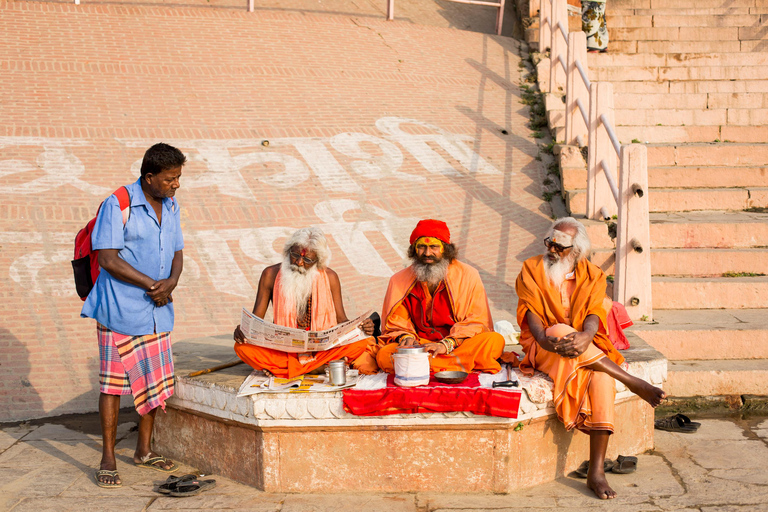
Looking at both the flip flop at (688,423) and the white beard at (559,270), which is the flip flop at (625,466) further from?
the white beard at (559,270)

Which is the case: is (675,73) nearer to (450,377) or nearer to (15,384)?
(450,377)

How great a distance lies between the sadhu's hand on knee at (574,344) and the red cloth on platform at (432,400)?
432 mm

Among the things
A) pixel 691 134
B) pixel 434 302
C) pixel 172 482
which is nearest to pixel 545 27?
pixel 691 134

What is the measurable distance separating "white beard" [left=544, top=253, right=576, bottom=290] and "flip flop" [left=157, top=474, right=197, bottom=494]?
249 centimetres

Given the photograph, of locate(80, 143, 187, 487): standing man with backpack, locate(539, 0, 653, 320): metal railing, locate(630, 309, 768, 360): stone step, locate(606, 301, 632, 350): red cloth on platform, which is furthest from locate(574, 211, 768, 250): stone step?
locate(80, 143, 187, 487): standing man with backpack

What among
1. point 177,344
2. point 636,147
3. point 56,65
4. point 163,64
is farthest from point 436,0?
point 177,344

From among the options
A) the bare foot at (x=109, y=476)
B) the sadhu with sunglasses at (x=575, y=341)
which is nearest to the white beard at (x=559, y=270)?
the sadhu with sunglasses at (x=575, y=341)

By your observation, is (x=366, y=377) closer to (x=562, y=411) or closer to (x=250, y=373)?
(x=250, y=373)

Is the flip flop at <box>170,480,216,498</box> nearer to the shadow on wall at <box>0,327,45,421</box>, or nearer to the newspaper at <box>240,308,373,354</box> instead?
the newspaper at <box>240,308,373,354</box>

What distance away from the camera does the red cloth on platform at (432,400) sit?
4.39 m

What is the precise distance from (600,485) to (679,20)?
413 inches

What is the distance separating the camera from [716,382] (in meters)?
6.08

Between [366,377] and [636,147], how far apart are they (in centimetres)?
344

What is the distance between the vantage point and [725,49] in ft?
39.7
